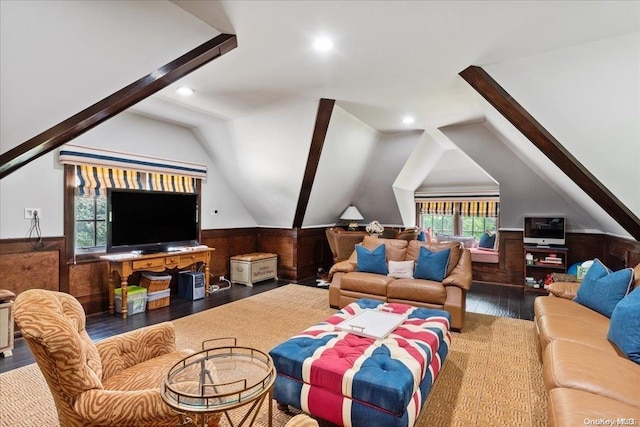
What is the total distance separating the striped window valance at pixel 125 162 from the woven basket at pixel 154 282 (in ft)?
4.81

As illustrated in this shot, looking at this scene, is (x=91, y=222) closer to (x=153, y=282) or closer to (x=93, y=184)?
(x=93, y=184)

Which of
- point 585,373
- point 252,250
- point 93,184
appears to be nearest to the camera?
point 585,373

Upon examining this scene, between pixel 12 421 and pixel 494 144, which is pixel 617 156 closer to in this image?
pixel 494 144

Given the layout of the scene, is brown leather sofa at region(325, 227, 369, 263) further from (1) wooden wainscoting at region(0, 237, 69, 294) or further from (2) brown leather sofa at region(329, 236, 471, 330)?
(1) wooden wainscoting at region(0, 237, 69, 294)

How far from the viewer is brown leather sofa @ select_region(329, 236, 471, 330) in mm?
3604

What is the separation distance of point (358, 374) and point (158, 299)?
354cm

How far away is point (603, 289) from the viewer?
2.69m

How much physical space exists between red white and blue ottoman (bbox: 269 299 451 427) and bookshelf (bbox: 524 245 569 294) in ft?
12.7

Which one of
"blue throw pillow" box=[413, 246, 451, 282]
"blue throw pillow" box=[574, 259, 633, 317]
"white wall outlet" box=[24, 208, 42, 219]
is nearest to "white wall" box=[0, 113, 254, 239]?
"white wall outlet" box=[24, 208, 42, 219]

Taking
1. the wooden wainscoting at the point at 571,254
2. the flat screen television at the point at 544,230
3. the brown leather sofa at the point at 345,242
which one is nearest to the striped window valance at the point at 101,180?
the brown leather sofa at the point at 345,242

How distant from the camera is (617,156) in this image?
2881 mm

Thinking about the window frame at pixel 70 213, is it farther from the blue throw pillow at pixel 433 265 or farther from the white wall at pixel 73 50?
the blue throw pillow at pixel 433 265

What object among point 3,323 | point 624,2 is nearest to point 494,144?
point 624,2

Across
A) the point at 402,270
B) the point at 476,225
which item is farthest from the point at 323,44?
the point at 476,225
